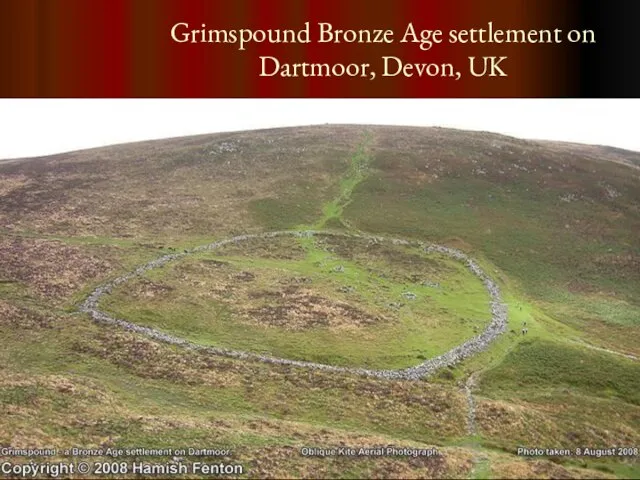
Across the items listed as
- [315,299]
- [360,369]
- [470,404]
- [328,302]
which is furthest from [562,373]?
[315,299]

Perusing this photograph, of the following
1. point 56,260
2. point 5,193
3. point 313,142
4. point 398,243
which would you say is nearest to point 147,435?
point 56,260

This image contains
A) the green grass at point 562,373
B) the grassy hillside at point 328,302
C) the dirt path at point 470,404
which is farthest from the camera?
the green grass at point 562,373

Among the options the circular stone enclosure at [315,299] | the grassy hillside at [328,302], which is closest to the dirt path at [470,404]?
the grassy hillside at [328,302]

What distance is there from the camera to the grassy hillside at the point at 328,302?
32.4m

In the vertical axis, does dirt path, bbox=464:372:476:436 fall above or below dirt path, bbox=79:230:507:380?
below

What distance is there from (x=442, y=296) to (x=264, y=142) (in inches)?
2674

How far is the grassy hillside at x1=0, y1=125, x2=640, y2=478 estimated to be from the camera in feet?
106

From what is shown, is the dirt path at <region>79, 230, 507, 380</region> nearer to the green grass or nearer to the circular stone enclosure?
the circular stone enclosure

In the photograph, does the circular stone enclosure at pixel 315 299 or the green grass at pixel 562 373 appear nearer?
the green grass at pixel 562 373

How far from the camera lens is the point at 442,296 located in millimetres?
59062

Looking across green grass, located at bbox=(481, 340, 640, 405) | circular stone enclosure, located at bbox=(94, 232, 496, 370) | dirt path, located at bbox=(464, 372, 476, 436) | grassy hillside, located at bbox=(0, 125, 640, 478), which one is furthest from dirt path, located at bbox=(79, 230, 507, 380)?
green grass, located at bbox=(481, 340, 640, 405)

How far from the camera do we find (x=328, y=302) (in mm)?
54125

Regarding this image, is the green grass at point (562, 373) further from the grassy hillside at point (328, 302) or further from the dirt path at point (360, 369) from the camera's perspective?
the dirt path at point (360, 369)

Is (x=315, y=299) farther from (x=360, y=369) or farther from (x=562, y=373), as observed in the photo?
(x=562, y=373)
